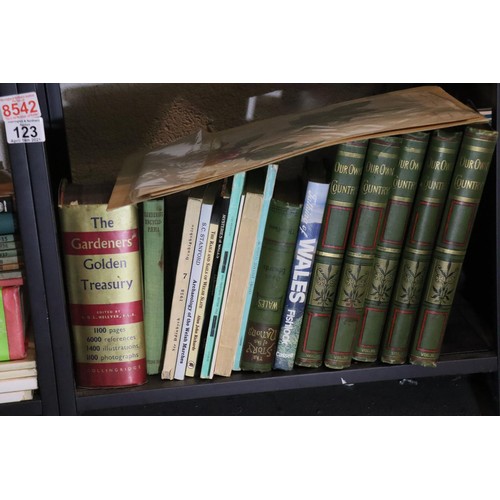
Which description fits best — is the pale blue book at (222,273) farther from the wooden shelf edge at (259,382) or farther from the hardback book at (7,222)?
the hardback book at (7,222)

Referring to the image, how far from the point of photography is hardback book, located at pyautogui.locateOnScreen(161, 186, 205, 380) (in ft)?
3.35

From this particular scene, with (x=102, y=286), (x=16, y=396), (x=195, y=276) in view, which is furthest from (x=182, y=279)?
(x=16, y=396)

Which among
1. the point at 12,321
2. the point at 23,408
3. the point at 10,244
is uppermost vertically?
the point at 10,244

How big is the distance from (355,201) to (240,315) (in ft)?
0.88

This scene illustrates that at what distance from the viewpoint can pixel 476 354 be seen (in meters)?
1.16

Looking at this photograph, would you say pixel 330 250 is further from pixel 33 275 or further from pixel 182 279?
pixel 33 275

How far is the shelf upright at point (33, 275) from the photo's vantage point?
3.15 ft

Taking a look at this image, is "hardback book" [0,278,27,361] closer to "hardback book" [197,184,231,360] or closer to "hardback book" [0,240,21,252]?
"hardback book" [0,240,21,252]

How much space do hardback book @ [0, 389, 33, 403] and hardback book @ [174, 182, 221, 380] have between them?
0.24m

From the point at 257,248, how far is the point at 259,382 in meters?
0.24

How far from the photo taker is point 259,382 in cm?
112

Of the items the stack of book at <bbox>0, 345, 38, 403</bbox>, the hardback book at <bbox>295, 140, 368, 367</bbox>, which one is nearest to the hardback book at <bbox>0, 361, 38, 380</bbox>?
the stack of book at <bbox>0, 345, 38, 403</bbox>

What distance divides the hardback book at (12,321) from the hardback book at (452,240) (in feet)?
2.19

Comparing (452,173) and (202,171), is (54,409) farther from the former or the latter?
(452,173)
